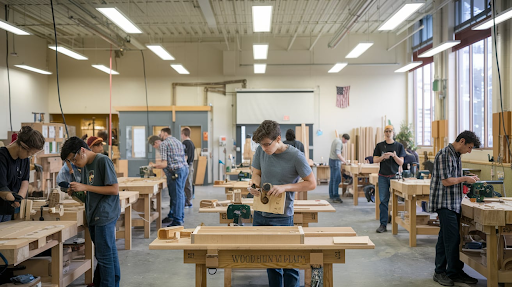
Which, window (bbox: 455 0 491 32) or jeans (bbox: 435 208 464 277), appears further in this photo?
window (bbox: 455 0 491 32)

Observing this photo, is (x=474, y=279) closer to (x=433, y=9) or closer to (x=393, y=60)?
(x=433, y=9)

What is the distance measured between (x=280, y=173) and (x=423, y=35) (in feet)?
32.8

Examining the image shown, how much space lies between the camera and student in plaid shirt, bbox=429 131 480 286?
12.2ft

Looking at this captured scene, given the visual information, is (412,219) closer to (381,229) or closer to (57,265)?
(381,229)

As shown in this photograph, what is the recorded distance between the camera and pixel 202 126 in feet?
39.7

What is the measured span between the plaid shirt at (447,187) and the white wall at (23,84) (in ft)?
34.3

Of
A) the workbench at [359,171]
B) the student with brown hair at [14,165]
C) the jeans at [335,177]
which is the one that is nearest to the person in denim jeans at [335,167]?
the jeans at [335,177]

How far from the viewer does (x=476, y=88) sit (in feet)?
28.2

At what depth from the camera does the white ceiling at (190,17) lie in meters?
9.32

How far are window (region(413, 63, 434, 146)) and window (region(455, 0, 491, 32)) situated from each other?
2025 millimetres

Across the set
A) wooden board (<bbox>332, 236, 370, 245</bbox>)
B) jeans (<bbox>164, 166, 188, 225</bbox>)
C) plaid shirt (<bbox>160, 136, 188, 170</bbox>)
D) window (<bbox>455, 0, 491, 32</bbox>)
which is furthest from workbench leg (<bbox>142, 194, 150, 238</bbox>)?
window (<bbox>455, 0, 491, 32</bbox>)

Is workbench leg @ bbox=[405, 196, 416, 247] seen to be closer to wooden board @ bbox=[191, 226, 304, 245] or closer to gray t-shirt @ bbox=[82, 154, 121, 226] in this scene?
wooden board @ bbox=[191, 226, 304, 245]

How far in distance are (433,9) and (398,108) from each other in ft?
12.8

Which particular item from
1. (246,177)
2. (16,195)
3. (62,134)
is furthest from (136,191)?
(62,134)
